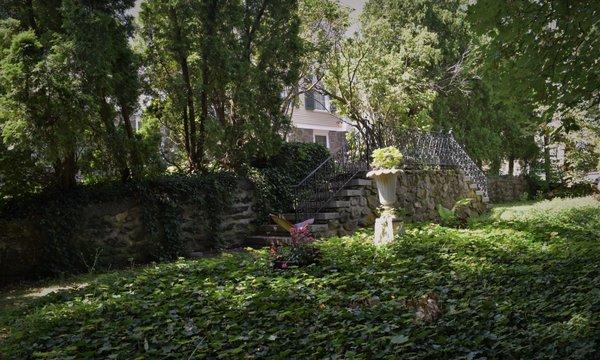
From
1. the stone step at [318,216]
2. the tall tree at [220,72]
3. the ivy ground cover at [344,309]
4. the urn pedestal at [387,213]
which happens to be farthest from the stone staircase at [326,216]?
the ivy ground cover at [344,309]

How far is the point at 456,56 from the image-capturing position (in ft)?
63.5

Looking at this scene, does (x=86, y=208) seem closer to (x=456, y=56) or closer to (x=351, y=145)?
(x=351, y=145)

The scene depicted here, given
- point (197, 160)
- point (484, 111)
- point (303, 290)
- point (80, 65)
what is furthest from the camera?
point (484, 111)

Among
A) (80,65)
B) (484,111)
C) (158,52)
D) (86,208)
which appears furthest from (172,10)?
(484,111)

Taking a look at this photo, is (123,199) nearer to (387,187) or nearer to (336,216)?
(336,216)

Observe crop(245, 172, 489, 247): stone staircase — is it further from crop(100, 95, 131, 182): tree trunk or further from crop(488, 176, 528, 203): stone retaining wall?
crop(488, 176, 528, 203): stone retaining wall

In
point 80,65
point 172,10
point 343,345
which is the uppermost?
point 172,10

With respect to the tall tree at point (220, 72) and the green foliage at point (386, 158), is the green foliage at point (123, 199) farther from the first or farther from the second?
the green foliage at point (386, 158)

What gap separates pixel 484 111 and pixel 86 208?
17948mm

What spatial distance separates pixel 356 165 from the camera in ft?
39.2

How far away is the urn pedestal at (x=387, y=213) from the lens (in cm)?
804

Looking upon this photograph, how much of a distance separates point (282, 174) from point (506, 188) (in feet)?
47.6

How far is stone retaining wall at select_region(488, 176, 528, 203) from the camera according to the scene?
21.1m

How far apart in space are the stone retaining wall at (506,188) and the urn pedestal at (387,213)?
14187 millimetres
